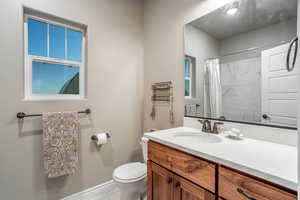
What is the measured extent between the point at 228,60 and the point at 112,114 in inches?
58.3

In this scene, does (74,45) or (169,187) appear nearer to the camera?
(169,187)

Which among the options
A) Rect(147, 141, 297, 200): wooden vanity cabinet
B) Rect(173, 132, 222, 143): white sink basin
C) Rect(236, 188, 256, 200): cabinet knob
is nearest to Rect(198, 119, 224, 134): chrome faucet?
Rect(173, 132, 222, 143): white sink basin

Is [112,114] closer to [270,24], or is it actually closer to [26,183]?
[26,183]

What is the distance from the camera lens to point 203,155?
0.86 meters

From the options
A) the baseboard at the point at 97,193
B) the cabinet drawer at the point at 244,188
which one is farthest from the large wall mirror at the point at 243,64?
the baseboard at the point at 97,193

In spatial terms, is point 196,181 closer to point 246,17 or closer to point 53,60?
point 246,17

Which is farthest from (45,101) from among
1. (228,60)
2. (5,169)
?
(228,60)

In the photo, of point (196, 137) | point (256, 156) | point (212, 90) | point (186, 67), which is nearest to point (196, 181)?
point (256, 156)

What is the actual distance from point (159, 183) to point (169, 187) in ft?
0.37

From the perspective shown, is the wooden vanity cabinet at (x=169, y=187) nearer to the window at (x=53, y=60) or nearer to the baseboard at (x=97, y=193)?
the baseboard at (x=97, y=193)

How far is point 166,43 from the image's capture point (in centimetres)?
189

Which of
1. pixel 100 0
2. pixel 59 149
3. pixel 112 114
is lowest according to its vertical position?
pixel 59 149

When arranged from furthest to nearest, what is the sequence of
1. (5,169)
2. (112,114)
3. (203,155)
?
(112,114) < (5,169) < (203,155)

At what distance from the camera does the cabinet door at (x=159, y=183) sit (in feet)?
3.49
